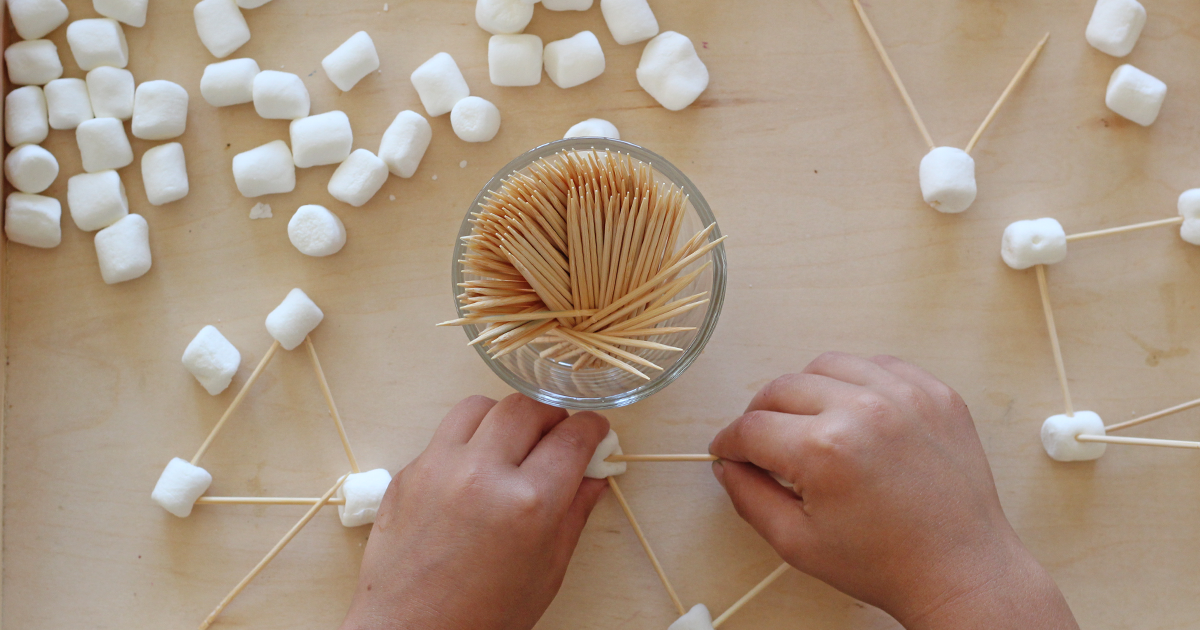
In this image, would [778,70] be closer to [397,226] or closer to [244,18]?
[397,226]

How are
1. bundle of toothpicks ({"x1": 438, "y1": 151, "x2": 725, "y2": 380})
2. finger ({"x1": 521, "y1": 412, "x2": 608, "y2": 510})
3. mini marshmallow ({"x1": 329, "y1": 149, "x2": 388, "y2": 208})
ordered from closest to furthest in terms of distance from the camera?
bundle of toothpicks ({"x1": 438, "y1": 151, "x2": 725, "y2": 380}) < finger ({"x1": 521, "y1": 412, "x2": 608, "y2": 510}) < mini marshmallow ({"x1": 329, "y1": 149, "x2": 388, "y2": 208})

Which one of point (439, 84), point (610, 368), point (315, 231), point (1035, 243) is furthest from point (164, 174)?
point (1035, 243)

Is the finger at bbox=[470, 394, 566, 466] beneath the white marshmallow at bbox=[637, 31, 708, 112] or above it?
beneath

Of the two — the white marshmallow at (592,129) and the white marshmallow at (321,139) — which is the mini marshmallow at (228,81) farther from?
the white marshmallow at (592,129)

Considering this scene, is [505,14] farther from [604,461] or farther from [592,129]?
[604,461]

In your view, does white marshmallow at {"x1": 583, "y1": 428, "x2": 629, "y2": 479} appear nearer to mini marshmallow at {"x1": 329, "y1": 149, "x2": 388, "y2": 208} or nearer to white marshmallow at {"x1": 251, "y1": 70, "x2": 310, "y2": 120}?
mini marshmallow at {"x1": 329, "y1": 149, "x2": 388, "y2": 208}

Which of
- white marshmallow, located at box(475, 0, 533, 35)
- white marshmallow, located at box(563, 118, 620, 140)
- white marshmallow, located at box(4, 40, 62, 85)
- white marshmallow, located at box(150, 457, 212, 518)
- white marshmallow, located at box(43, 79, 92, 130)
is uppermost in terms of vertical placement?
white marshmallow, located at box(475, 0, 533, 35)

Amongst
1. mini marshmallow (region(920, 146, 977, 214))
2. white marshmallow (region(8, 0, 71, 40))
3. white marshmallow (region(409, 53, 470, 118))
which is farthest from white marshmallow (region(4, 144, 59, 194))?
mini marshmallow (region(920, 146, 977, 214))

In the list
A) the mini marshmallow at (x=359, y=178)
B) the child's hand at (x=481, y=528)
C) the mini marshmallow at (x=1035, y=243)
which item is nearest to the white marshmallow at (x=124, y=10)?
the mini marshmallow at (x=359, y=178)

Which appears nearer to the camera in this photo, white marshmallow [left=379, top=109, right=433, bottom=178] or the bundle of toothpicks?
the bundle of toothpicks
